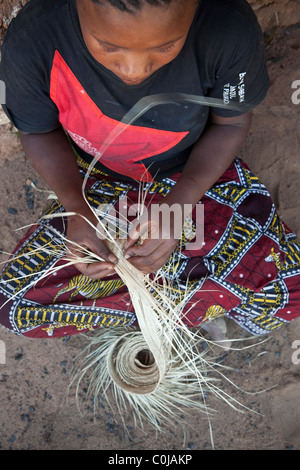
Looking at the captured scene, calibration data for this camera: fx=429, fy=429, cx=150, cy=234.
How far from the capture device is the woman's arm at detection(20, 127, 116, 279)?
1419 mm

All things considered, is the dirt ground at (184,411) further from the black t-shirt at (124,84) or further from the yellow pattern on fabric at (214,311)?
the black t-shirt at (124,84)

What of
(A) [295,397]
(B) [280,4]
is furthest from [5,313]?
(B) [280,4]

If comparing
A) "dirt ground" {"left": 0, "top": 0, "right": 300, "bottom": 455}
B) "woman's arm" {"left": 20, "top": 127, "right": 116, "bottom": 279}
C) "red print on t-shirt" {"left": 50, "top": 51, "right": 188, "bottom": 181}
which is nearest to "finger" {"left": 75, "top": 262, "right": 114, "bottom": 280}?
"woman's arm" {"left": 20, "top": 127, "right": 116, "bottom": 279}

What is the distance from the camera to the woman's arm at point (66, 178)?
1.42 meters

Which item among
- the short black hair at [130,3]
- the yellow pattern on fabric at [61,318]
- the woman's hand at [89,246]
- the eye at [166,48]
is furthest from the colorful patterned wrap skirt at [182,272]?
the short black hair at [130,3]

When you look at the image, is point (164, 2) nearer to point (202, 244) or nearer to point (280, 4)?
point (202, 244)

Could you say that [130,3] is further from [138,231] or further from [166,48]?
[138,231]

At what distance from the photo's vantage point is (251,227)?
167cm

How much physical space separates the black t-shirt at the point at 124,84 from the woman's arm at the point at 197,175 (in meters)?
0.07

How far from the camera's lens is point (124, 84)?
1192mm

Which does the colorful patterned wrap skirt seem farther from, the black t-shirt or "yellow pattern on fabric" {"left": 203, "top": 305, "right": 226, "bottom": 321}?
the black t-shirt

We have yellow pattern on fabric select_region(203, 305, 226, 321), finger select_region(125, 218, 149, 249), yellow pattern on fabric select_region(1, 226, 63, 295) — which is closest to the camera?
finger select_region(125, 218, 149, 249)

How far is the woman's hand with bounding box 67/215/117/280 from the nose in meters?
0.57

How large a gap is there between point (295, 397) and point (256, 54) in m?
1.69
